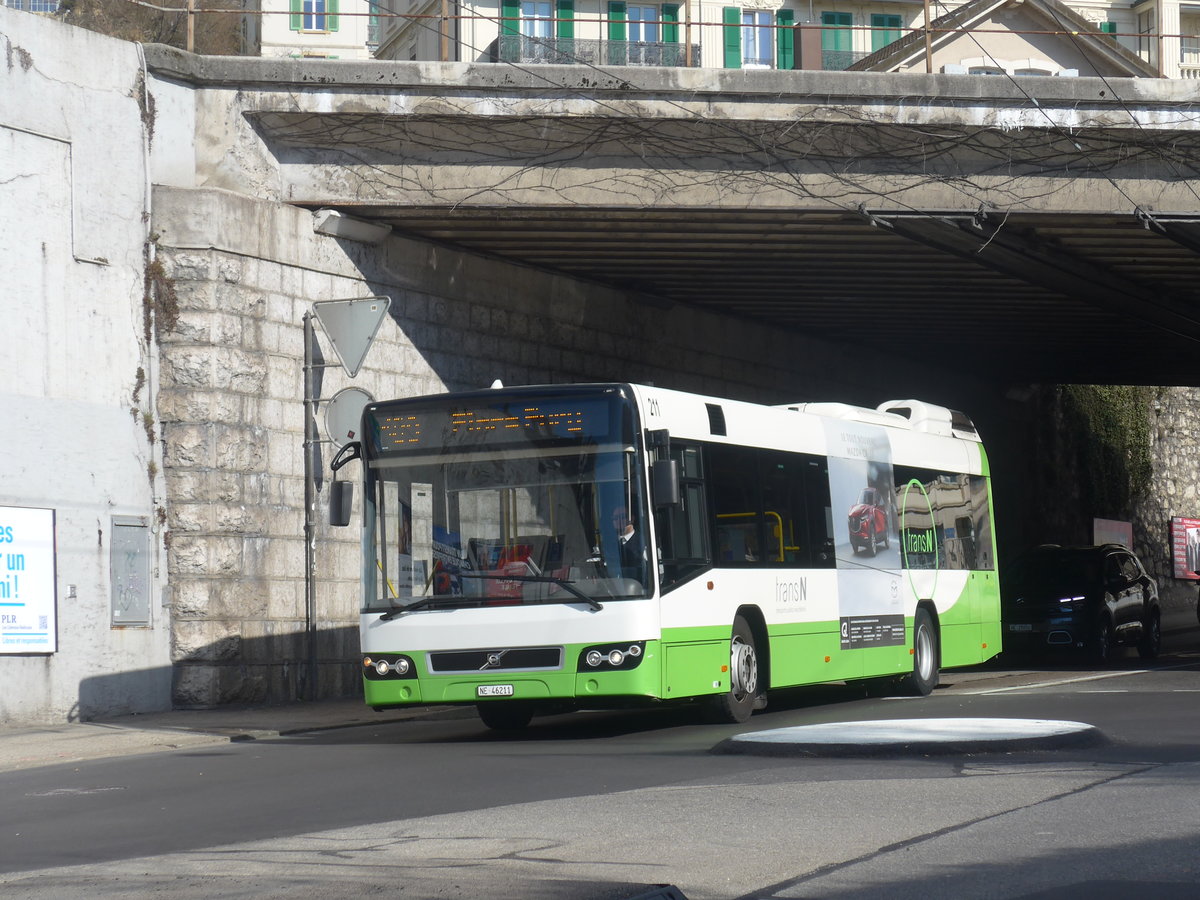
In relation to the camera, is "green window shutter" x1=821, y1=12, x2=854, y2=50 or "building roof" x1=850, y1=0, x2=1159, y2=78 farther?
"green window shutter" x1=821, y1=12, x2=854, y2=50

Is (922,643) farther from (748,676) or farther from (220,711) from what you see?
(220,711)

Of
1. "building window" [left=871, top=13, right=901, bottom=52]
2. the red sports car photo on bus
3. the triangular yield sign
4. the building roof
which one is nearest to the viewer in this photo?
the red sports car photo on bus

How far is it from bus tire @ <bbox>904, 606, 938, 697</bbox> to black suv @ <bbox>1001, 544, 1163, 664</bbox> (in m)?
5.69

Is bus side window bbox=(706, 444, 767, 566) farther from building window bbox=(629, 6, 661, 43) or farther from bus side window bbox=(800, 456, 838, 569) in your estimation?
building window bbox=(629, 6, 661, 43)

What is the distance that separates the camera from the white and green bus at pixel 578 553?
40.8ft

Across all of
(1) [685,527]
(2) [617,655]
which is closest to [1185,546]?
(1) [685,527]

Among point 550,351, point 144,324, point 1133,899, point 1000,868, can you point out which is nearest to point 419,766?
point 1000,868

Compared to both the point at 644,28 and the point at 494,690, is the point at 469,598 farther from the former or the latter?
the point at 644,28

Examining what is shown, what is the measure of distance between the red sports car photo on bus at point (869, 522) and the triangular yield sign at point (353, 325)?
5169 millimetres

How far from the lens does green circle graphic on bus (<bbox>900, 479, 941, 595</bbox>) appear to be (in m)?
17.5

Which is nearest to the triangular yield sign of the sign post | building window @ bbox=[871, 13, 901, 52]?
the sign post

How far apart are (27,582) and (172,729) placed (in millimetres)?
2017

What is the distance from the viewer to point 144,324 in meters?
16.4

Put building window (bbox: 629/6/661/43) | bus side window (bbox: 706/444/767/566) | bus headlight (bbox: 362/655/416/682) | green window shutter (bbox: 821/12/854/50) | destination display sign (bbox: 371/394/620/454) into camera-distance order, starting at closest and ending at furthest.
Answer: destination display sign (bbox: 371/394/620/454) → bus headlight (bbox: 362/655/416/682) → bus side window (bbox: 706/444/767/566) → building window (bbox: 629/6/661/43) → green window shutter (bbox: 821/12/854/50)
